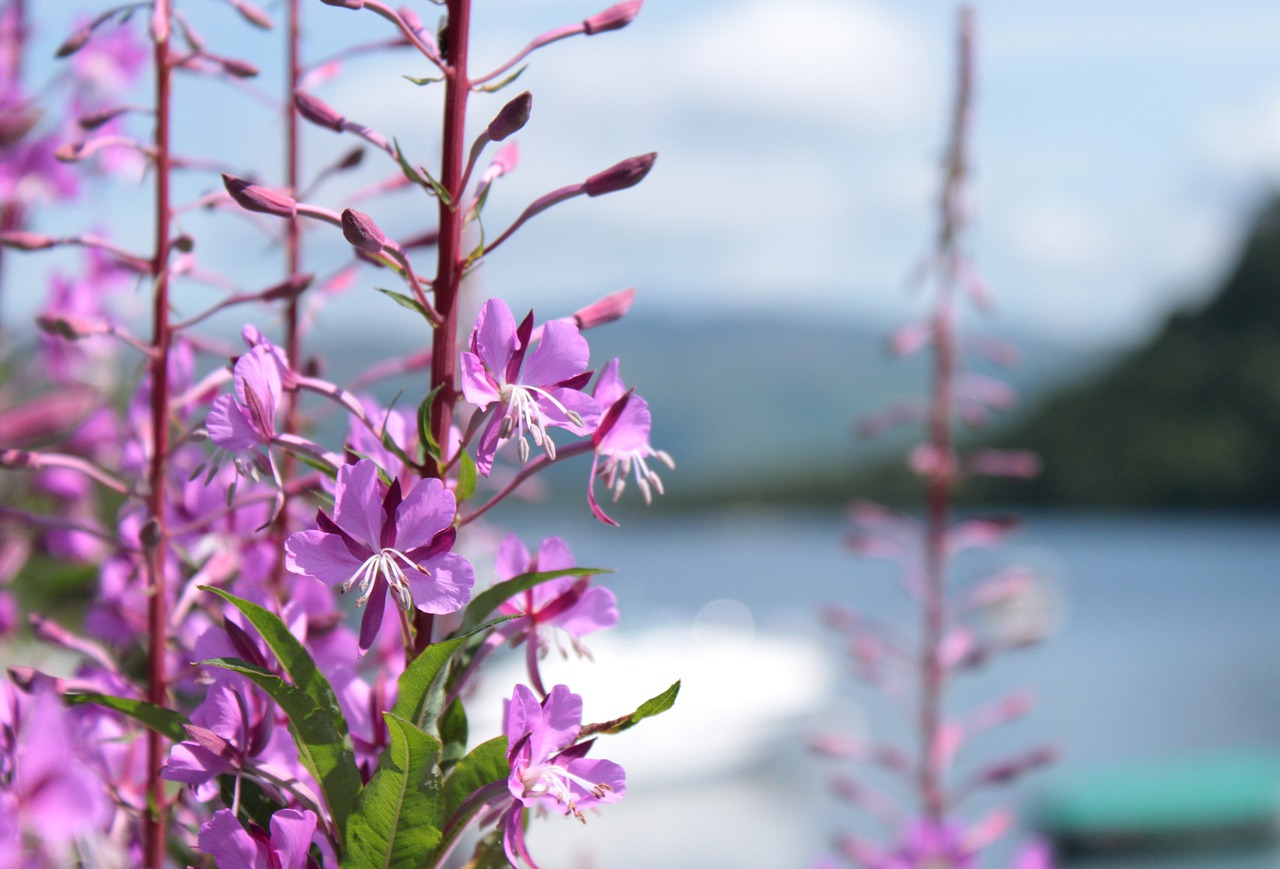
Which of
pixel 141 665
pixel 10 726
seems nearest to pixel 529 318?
pixel 10 726

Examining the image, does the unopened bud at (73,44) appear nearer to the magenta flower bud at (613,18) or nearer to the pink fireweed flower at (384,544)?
the magenta flower bud at (613,18)

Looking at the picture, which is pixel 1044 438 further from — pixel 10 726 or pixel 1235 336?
pixel 10 726

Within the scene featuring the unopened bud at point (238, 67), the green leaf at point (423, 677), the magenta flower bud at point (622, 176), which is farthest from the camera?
the unopened bud at point (238, 67)

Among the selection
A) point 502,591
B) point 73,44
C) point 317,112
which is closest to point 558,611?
point 502,591

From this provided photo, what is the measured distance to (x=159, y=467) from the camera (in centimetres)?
130

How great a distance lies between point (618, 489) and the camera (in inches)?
45.2

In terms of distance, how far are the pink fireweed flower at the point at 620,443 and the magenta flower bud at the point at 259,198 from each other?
0.32 meters

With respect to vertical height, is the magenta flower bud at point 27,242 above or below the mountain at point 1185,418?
above

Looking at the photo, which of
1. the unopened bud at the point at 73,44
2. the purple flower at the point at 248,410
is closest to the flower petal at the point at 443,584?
the purple flower at the point at 248,410

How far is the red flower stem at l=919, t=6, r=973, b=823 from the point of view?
321cm

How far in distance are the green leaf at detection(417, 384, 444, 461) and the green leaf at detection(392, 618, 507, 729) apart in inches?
6.5

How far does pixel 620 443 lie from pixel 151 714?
0.46m

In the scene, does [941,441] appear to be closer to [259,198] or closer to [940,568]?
[940,568]

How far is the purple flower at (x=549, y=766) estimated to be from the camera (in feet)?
3.27
